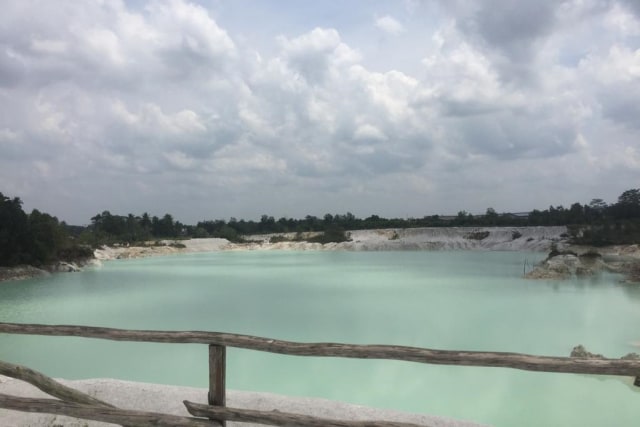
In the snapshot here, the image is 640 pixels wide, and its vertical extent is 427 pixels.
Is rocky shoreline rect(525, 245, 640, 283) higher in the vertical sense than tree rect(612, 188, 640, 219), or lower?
lower

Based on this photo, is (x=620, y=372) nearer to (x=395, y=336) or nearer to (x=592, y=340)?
(x=395, y=336)

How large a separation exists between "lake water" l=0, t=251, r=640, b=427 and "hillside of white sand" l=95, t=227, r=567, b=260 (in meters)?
31.1

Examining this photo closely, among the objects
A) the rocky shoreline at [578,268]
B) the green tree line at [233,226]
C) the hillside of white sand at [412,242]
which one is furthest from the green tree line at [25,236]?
the rocky shoreline at [578,268]

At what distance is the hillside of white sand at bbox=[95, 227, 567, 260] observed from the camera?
5194 cm

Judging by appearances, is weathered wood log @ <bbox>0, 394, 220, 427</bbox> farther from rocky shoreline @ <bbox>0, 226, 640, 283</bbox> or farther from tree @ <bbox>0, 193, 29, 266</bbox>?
rocky shoreline @ <bbox>0, 226, 640, 283</bbox>

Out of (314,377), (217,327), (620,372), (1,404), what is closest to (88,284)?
(217,327)

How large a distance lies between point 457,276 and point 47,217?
77.5 ft

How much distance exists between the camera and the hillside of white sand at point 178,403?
4383 millimetres

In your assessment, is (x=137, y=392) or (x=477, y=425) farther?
(x=137, y=392)

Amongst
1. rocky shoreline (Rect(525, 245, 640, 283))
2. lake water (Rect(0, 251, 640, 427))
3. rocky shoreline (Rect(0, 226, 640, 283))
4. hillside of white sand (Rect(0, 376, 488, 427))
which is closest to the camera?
hillside of white sand (Rect(0, 376, 488, 427))

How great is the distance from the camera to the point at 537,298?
16500 mm

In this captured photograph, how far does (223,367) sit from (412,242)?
58.6 meters

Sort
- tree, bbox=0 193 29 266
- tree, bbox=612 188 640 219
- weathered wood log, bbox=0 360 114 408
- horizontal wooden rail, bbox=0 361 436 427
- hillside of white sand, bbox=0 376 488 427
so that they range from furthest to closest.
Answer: tree, bbox=612 188 640 219 < tree, bbox=0 193 29 266 < hillside of white sand, bbox=0 376 488 427 < weathered wood log, bbox=0 360 114 408 < horizontal wooden rail, bbox=0 361 436 427

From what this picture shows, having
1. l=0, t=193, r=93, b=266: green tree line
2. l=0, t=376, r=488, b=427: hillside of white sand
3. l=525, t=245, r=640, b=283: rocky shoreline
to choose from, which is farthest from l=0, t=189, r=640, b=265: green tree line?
l=0, t=376, r=488, b=427: hillside of white sand
